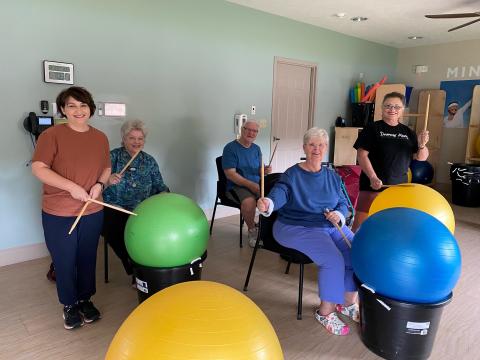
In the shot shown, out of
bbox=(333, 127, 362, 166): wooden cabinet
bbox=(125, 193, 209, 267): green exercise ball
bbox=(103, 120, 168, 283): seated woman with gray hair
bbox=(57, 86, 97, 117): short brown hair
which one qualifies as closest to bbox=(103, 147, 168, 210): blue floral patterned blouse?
bbox=(103, 120, 168, 283): seated woman with gray hair

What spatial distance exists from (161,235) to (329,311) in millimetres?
1089

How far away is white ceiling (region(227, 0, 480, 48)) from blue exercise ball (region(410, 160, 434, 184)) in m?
1.99

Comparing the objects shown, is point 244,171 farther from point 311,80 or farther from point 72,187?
point 311,80

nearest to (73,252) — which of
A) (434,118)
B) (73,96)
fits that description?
(73,96)

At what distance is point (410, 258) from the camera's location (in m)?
1.54

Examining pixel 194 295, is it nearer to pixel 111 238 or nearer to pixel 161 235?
pixel 161 235

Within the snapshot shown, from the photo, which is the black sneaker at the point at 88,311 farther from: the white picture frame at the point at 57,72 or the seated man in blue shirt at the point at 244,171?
the white picture frame at the point at 57,72

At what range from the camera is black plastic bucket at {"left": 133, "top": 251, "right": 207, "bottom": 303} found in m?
1.92

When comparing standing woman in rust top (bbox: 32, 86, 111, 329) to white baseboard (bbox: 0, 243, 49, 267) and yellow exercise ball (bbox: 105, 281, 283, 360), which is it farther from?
white baseboard (bbox: 0, 243, 49, 267)

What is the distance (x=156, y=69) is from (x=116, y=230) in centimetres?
183

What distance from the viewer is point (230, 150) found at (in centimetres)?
325

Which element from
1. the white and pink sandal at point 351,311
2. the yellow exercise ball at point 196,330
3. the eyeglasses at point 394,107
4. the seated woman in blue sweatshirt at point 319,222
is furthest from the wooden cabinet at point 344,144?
the yellow exercise ball at point 196,330

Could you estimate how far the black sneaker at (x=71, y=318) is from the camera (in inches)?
80.5

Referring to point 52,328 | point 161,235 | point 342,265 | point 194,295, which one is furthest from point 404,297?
point 52,328
